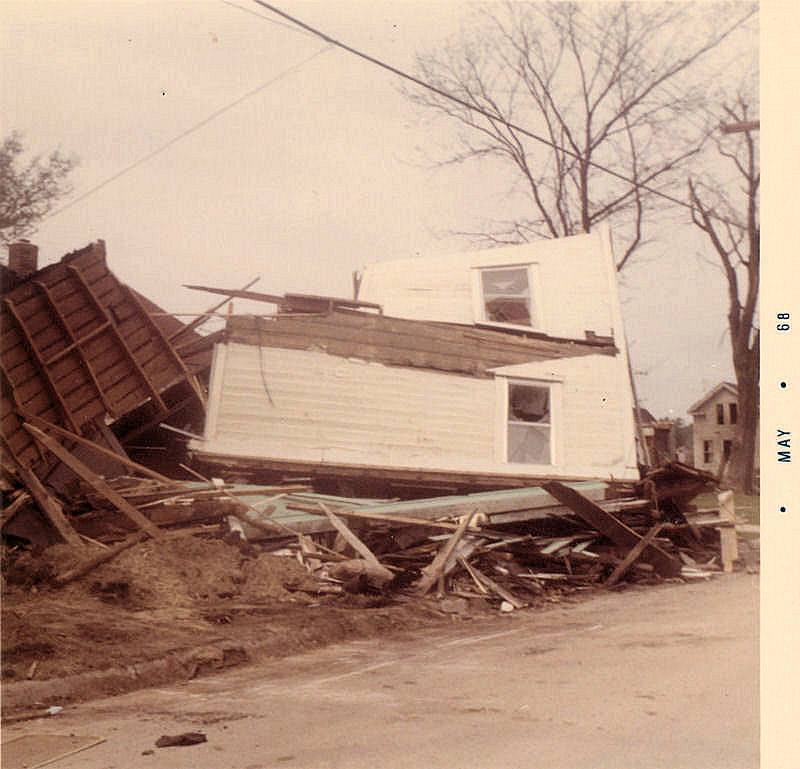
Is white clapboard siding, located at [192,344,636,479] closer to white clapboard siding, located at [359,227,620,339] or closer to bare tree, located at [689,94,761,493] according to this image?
white clapboard siding, located at [359,227,620,339]

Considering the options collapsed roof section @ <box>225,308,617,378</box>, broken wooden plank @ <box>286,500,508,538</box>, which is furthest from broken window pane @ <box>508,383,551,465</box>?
broken wooden plank @ <box>286,500,508,538</box>

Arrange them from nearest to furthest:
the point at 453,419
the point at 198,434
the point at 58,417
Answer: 1. the point at 58,417
2. the point at 198,434
3. the point at 453,419

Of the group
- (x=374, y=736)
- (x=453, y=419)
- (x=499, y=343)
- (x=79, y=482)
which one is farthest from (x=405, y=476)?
(x=374, y=736)

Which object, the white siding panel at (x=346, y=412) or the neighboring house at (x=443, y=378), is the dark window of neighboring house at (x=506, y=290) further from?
the white siding panel at (x=346, y=412)

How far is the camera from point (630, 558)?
1237cm

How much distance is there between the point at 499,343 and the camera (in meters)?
15.4

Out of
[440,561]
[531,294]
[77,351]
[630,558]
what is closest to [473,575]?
[440,561]

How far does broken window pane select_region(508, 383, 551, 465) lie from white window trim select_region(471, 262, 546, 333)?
1.21 meters

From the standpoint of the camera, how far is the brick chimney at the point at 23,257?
7299mm

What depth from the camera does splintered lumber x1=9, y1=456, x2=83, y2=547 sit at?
30.2ft
